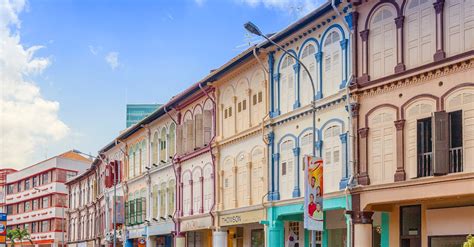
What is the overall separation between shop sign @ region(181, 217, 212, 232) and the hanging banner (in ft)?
46.2

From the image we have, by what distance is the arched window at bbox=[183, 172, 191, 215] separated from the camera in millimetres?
41469

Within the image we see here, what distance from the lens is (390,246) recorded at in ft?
84.1

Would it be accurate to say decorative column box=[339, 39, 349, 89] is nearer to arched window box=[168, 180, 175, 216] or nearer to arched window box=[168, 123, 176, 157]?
arched window box=[168, 123, 176, 157]

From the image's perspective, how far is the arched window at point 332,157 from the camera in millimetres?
26859

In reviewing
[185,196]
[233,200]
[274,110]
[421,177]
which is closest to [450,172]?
[421,177]

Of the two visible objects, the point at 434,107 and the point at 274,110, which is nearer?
the point at 434,107

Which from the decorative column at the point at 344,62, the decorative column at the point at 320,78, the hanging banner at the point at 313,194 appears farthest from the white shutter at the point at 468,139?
the decorative column at the point at 320,78

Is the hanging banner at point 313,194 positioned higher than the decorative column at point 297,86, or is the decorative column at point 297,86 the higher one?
the decorative column at point 297,86

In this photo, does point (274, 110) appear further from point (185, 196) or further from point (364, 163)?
point (185, 196)

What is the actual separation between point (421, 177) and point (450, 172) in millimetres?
1025

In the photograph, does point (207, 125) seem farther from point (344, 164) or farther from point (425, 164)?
point (425, 164)

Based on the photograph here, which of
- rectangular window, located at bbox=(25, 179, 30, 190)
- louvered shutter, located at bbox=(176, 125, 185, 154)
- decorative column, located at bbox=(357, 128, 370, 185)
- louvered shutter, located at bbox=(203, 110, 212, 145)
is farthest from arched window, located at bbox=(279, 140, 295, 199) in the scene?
rectangular window, located at bbox=(25, 179, 30, 190)

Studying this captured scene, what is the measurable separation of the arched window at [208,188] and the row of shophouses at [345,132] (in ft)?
0.16

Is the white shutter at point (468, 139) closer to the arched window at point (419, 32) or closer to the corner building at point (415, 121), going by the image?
the corner building at point (415, 121)
